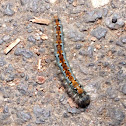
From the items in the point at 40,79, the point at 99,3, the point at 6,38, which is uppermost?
the point at 99,3

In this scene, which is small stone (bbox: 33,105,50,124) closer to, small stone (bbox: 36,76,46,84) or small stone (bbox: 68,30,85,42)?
small stone (bbox: 36,76,46,84)

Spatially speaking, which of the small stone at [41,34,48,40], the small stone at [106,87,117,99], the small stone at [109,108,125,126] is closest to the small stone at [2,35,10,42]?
the small stone at [41,34,48,40]

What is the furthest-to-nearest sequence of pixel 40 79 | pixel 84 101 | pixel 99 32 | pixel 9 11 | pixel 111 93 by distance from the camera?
pixel 9 11 → pixel 99 32 → pixel 40 79 → pixel 111 93 → pixel 84 101

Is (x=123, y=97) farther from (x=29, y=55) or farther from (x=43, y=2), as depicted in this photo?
(x=43, y=2)

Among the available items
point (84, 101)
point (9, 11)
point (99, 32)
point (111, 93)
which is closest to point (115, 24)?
point (99, 32)

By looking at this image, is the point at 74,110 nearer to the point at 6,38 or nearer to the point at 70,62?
the point at 70,62

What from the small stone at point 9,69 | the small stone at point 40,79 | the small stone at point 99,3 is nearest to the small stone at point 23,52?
the small stone at point 9,69

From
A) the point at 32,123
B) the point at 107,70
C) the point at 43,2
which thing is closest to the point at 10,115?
the point at 32,123
